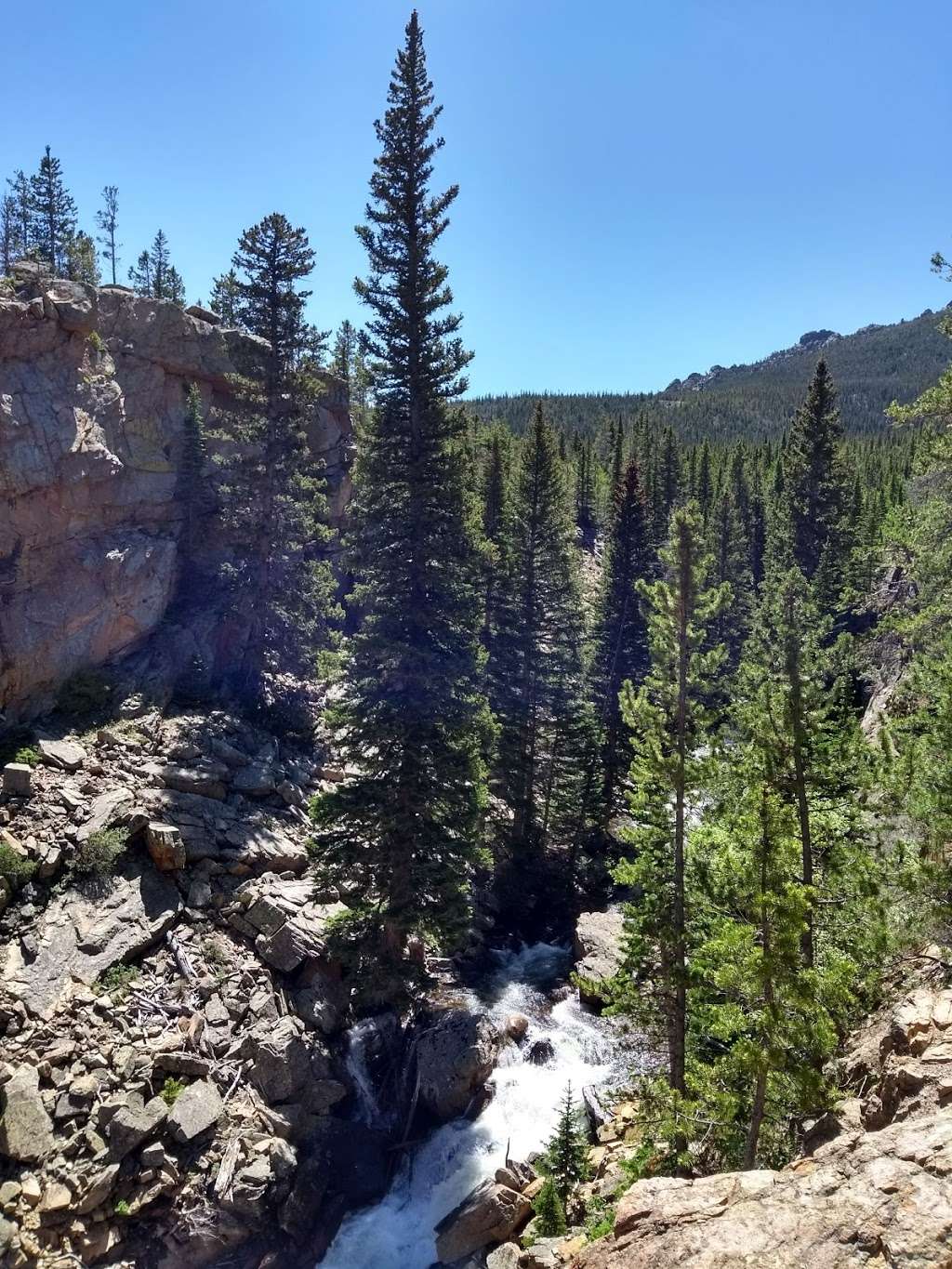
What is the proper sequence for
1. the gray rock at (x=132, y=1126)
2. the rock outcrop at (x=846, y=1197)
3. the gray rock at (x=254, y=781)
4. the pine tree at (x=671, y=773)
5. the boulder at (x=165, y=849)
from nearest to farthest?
1. the rock outcrop at (x=846, y=1197)
2. the gray rock at (x=132, y=1126)
3. the pine tree at (x=671, y=773)
4. the boulder at (x=165, y=849)
5. the gray rock at (x=254, y=781)

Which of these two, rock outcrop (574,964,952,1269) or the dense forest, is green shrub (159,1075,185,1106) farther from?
rock outcrop (574,964,952,1269)

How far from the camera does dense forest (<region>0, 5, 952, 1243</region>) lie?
1007cm

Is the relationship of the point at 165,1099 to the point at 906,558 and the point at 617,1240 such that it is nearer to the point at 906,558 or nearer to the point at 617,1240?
the point at 617,1240

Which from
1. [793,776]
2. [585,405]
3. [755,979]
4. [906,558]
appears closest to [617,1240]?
[755,979]

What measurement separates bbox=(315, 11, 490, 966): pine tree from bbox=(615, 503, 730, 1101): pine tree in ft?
16.5

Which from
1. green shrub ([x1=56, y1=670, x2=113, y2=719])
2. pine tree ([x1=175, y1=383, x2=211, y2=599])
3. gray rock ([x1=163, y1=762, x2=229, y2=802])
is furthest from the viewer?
pine tree ([x1=175, y1=383, x2=211, y2=599])

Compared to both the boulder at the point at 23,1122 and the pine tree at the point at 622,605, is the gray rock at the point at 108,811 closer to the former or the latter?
the boulder at the point at 23,1122

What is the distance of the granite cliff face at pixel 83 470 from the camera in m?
21.9

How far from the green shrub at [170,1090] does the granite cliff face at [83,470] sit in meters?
13.0

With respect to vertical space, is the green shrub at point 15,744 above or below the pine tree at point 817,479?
below

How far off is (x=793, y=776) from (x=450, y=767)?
7.76 meters

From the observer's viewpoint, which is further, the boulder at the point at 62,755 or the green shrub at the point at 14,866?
the boulder at the point at 62,755

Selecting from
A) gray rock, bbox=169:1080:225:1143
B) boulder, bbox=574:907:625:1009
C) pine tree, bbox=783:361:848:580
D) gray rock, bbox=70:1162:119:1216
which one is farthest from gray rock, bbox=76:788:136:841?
pine tree, bbox=783:361:848:580

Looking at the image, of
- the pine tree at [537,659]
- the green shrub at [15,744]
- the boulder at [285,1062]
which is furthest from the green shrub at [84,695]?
the pine tree at [537,659]
